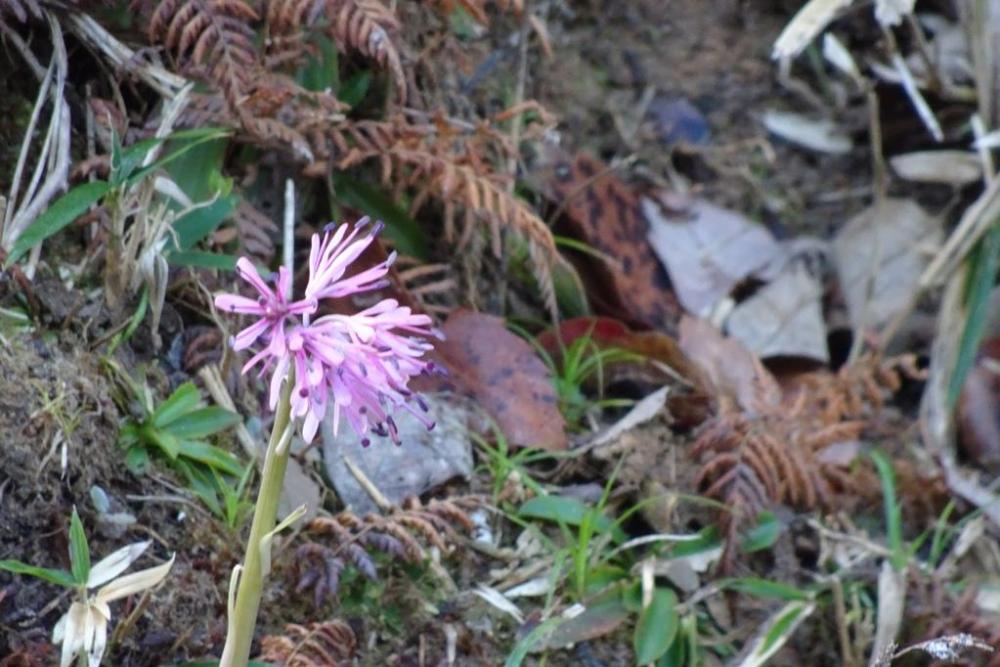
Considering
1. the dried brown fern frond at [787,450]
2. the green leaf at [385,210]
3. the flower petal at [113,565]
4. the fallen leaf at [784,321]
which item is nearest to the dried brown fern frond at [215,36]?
the green leaf at [385,210]

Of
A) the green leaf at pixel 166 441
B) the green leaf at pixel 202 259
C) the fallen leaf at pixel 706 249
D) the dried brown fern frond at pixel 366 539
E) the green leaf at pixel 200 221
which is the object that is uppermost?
the green leaf at pixel 200 221

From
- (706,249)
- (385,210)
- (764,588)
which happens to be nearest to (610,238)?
(706,249)

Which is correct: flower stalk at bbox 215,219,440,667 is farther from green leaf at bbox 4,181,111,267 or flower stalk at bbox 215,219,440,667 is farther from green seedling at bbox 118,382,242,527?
green leaf at bbox 4,181,111,267

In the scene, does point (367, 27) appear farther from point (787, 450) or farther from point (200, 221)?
point (787, 450)

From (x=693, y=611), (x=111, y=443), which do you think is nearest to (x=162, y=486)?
(x=111, y=443)

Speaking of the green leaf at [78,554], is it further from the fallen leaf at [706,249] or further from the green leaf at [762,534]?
the fallen leaf at [706,249]

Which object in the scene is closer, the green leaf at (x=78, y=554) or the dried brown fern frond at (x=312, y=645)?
the green leaf at (x=78, y=554)
